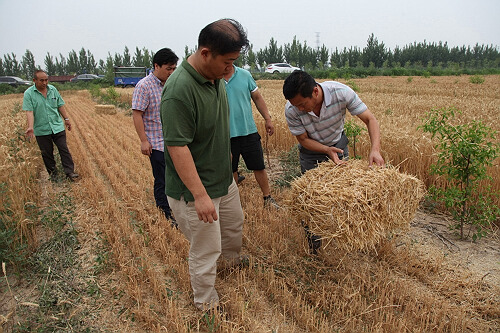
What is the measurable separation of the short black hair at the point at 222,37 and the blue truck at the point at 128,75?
3738cm

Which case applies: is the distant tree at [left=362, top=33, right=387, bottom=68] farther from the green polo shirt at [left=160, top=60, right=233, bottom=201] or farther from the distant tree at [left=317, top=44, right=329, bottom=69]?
the green polo shirt at [left=160, top=60, right=233, bottom=201]

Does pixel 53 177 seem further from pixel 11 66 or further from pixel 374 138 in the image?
pixel 11 66

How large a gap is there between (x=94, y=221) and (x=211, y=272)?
2.72 metres

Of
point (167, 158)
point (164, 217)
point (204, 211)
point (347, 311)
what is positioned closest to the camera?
point (204, 211)

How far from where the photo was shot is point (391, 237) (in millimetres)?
3592

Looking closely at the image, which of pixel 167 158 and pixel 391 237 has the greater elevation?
A: pixel 167 158

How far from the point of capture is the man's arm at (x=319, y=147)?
3.11 metres

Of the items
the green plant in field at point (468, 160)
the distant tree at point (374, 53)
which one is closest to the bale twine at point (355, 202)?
the green plant in field at point (468, 160)

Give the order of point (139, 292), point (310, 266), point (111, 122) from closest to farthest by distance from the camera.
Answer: point (139, 292) < point (310, 266) < point (111, 122)

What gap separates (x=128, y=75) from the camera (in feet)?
130

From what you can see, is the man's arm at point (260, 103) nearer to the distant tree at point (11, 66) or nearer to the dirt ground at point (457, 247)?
the dirt ground at point (457, 247)

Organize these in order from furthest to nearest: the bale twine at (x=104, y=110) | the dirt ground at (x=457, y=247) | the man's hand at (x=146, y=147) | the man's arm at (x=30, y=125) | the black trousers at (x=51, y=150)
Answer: the bale twine at (x=104, y=110)
the black trousers at (x=51, y=150)
the man's arm at (x=30, y=125)
the man's hand at (x=146, y=147)
the dirt ground at (x=457, y=247)

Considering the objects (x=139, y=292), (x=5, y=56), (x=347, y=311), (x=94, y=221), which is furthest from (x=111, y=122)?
(x=5, y=56)

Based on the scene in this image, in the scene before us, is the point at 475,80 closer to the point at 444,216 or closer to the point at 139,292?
the point at 444,216
